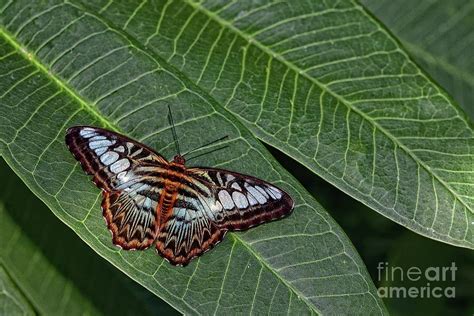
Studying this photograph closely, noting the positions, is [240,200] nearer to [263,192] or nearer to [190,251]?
[263,192]

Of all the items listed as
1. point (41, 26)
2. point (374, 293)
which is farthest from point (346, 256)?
point (41, 26)

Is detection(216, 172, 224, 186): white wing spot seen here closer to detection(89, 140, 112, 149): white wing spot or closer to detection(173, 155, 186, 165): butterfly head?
detection(173, 155, 186, 165): butterfly head

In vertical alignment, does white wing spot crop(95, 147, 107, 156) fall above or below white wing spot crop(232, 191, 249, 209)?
above

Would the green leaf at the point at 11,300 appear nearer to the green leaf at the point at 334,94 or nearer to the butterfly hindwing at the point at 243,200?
the butterfly hindwing at the point at 243,200

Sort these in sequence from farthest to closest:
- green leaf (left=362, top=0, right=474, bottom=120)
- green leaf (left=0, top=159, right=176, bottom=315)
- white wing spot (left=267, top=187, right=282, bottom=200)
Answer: green leaf (left=362, top=0, right=474, bottom=120) → green leaf (left=0, top=159, right=176, bottom=315) → white wing spot (left=267, top=187, right=282, bottom=200)

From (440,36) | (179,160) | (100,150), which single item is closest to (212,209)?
(179,160)

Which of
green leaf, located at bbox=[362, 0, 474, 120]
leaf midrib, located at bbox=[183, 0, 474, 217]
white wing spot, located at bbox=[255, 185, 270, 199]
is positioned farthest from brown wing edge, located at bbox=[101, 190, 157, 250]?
green leaf, located at bbox=[362, 0, 474, 120]
